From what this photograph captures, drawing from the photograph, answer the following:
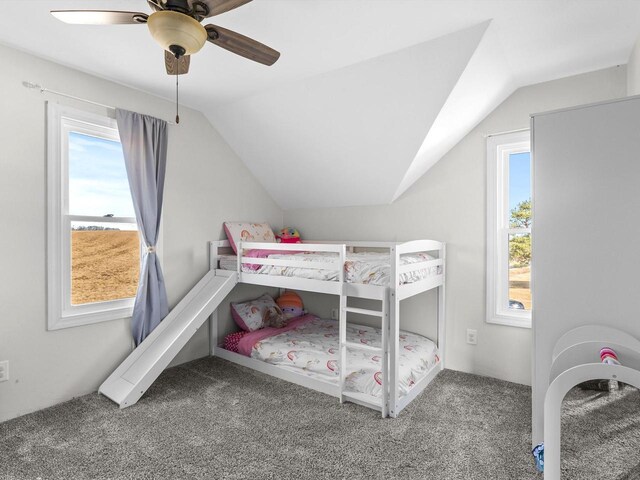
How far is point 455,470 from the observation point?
67.2 inches

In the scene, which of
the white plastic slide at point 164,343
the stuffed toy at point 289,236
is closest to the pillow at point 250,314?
the white plastic slide at point 164,343

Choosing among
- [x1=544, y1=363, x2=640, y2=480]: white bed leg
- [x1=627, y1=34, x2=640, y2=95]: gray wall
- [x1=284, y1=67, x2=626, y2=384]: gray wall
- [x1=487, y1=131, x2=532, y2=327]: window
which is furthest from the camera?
[x1=487, y1=131, x2=532, y2=327]: window

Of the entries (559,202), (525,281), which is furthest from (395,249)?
(525,281)

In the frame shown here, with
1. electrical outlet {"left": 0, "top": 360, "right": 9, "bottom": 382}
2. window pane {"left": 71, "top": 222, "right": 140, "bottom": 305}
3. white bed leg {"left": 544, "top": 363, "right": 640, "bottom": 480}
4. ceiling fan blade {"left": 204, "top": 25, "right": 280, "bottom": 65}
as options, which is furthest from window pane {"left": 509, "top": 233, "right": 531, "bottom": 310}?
electrical outlet {"left": 0, "top": 360, "right": 9, "bottom": 382}

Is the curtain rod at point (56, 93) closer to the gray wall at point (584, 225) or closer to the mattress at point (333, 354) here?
the mattress at point (333, 354)

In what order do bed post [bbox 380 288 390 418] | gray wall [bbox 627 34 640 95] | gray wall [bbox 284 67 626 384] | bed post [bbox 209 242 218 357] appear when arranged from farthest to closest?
bed post [bbox 209 242 218 357] → gray wall [bbox 284 67 626 384] → bed post [bbox 380 288 390 418] → gray wall [bbox 627 34 640 95]

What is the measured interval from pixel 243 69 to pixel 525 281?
273 centimetres

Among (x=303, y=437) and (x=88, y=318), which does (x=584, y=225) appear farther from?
(x=88, y=318)

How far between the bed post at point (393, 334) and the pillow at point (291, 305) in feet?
5.27

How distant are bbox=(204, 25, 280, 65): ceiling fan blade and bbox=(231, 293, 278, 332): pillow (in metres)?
2.32

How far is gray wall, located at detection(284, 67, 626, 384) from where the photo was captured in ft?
8.57

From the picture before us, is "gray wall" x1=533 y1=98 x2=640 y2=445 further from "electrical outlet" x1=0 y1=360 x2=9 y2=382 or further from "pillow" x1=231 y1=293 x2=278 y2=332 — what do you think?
"electrical outlet" x1=0 y1=360 x2=9 y2=382

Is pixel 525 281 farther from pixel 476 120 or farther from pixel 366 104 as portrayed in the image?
pixel 366 104

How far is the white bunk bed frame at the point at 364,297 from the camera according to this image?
2.26 metres
